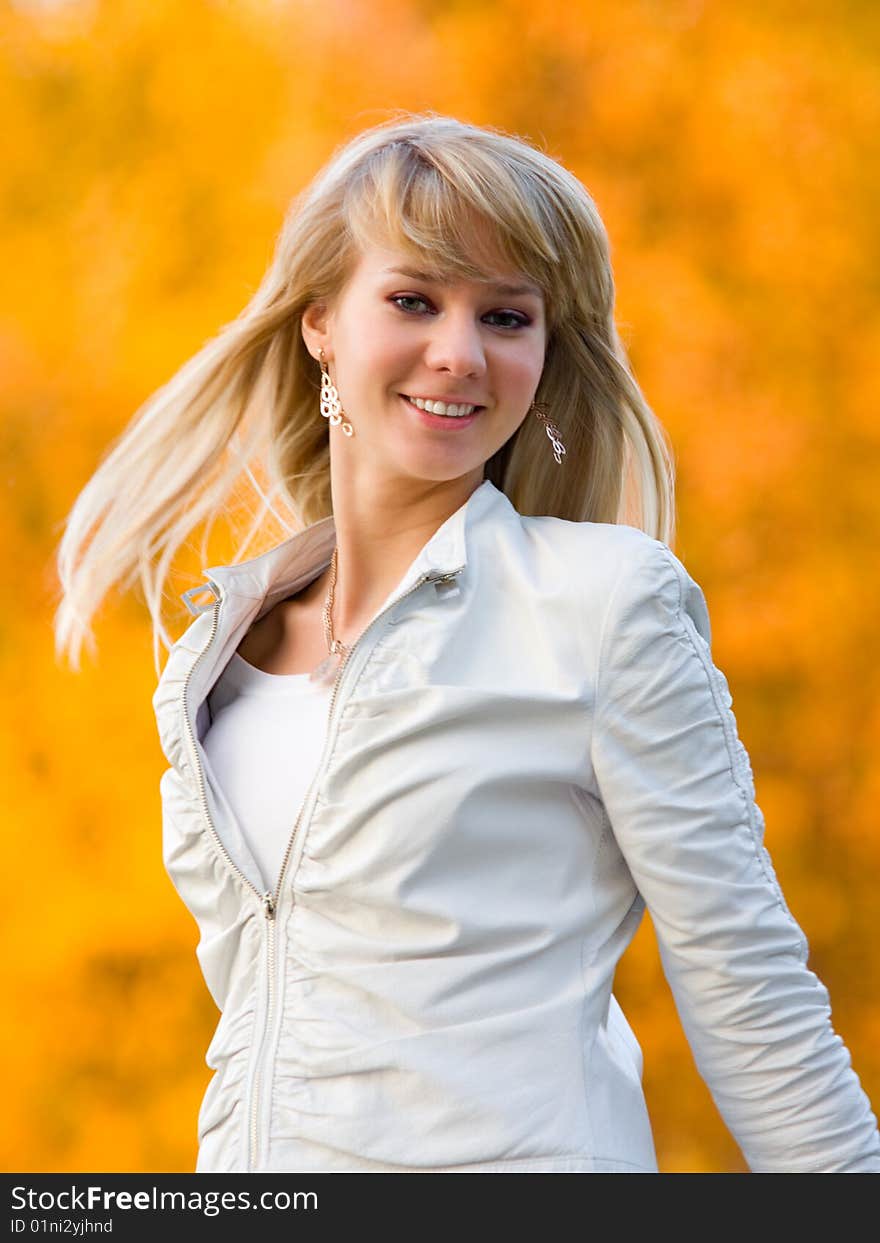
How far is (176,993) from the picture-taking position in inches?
119

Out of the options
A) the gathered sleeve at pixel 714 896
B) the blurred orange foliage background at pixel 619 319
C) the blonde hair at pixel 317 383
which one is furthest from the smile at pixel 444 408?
the blurred orange foliage background at pixel 619 319

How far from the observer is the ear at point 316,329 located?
142 cm

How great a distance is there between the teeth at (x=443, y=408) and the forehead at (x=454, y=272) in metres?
0.09

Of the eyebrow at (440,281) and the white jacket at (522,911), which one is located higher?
the eyebrow at (440,281)

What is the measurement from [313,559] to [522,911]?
1.67ft

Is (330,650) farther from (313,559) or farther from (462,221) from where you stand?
(462,221)

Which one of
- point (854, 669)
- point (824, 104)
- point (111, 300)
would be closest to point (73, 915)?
point (111, 300)

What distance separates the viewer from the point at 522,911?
112cm

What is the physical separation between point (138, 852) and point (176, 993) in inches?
11.4

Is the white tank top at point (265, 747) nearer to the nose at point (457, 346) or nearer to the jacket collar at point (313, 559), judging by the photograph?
the jacket collar at point (313, 559)

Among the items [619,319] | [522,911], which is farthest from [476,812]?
[619,319]

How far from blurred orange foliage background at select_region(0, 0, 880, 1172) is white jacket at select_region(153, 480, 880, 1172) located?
1843 millimetres

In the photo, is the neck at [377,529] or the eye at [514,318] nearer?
the eye at [514,318]
